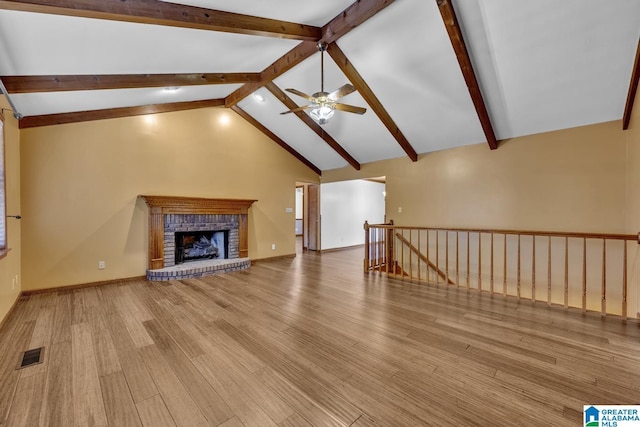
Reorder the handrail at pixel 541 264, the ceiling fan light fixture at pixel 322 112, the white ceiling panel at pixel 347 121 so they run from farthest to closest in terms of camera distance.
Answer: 1. the white ceiling panel at pixel 347 121
2. the handrail at pixel 541 264
3. the ceiling fan light fixture at pixel 322 112

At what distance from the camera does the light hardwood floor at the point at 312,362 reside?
5.57 feet

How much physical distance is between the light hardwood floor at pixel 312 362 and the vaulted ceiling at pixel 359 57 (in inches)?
110

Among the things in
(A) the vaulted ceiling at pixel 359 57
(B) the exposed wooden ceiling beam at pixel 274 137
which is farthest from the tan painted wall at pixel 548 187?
(B) the exposed wooden ceiling beam at pixel 274 137

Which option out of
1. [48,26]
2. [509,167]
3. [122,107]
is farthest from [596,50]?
[122,107]

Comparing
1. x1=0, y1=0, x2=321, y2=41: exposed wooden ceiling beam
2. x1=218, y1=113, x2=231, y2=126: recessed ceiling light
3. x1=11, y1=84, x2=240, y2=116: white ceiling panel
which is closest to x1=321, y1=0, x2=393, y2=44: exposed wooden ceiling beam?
x1=0, y1=0, x2=321, y2=41: exposed wooden ceiling beam

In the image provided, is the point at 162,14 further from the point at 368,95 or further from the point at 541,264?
the point at 541,264

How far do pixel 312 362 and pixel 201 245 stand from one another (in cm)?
462

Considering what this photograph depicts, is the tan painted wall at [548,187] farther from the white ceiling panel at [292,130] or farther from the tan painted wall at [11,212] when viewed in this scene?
the tan painted wall at [11,212]

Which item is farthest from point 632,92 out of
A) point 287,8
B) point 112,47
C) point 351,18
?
point 112,47

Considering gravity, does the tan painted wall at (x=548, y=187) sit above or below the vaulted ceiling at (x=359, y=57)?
below

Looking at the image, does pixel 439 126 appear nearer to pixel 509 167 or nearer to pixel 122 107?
pixel 509 167

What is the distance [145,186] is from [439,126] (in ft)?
18.3

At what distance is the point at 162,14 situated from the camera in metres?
2.53

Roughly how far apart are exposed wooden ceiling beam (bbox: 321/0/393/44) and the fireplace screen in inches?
174
